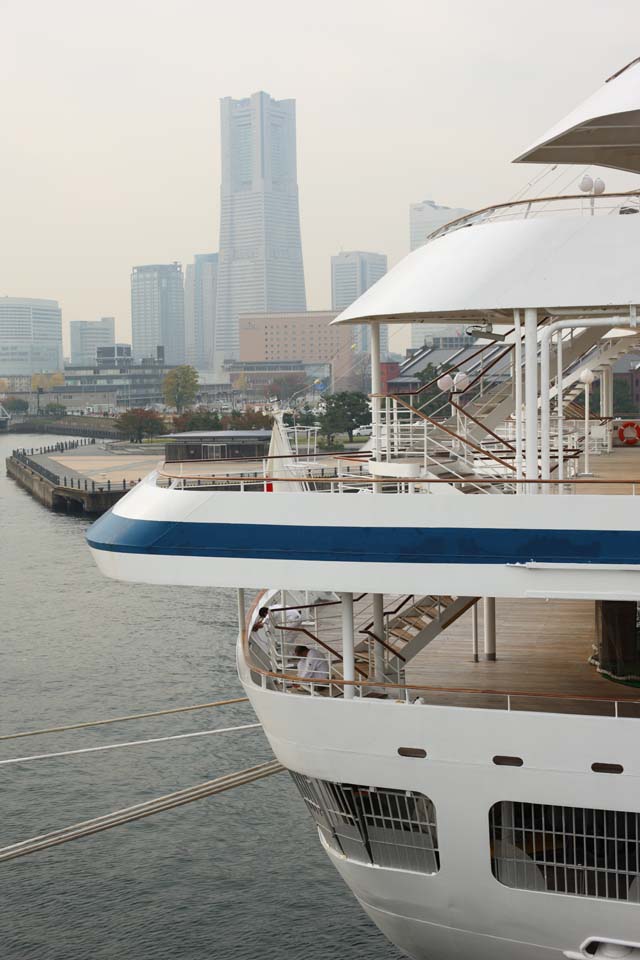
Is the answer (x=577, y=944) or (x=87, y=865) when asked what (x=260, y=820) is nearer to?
(x=87, y=865)

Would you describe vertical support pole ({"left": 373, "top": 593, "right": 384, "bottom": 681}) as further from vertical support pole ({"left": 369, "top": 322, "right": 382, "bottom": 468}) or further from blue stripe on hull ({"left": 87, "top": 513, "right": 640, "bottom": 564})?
vertical support pole ({"left": 369, "top": 322, "right": 382, "bottom": 468})

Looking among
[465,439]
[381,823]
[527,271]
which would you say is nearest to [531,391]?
[527,271]

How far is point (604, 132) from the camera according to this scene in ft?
40.6

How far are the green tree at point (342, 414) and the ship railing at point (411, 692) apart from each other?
2857 inches

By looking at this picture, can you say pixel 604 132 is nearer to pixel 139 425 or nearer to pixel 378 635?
pixel 378 635

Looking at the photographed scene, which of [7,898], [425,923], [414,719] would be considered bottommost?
[7,898]

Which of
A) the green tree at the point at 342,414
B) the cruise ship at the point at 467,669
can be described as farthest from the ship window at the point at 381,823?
the green tree at the point at 342,414

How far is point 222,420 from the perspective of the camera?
110188 mm

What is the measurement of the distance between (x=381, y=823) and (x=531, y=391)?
3737mm

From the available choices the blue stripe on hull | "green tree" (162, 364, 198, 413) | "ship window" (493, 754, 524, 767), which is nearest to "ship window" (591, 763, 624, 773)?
"ship window" (493, 754, 524, 767)

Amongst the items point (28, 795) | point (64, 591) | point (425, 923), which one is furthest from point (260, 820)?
point (64, 591)

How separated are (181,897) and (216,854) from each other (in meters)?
1.32

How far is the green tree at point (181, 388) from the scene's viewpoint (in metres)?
152

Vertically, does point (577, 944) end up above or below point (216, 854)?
above
